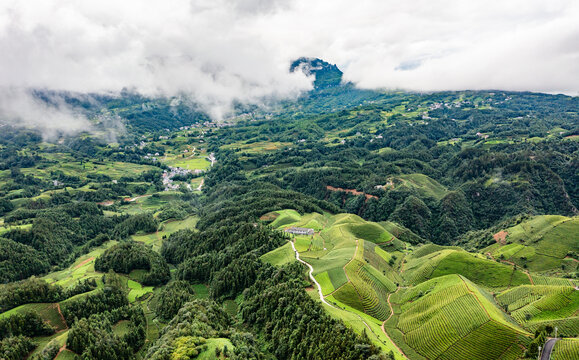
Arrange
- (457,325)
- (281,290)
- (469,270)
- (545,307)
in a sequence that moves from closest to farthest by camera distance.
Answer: (457,325) < (545,307) < (281,290) < (469,270)

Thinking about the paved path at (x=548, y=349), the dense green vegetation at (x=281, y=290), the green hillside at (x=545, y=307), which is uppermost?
the paved path at (x=548, y=349)

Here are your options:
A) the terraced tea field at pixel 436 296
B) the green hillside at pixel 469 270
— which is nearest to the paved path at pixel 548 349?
the terraced tea field at pixel 436 296

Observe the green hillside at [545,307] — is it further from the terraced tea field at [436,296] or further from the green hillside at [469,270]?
the green hillside at [469,270]

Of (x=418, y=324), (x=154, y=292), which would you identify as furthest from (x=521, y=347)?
(x=154, y=292)

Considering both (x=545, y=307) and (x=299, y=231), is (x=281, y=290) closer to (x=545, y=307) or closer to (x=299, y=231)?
(x=299, y=231)

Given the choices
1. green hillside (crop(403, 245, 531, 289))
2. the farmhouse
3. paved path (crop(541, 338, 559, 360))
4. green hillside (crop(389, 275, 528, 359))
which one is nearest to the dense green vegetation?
green hillside (crop(389, 275, 528, 359))

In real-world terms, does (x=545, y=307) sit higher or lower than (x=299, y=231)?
higher

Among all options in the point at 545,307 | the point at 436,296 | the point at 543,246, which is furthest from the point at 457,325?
the point at 543,246

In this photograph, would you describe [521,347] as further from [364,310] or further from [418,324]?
[364,310]

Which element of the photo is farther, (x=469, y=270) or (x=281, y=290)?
(x=469, y=270)
